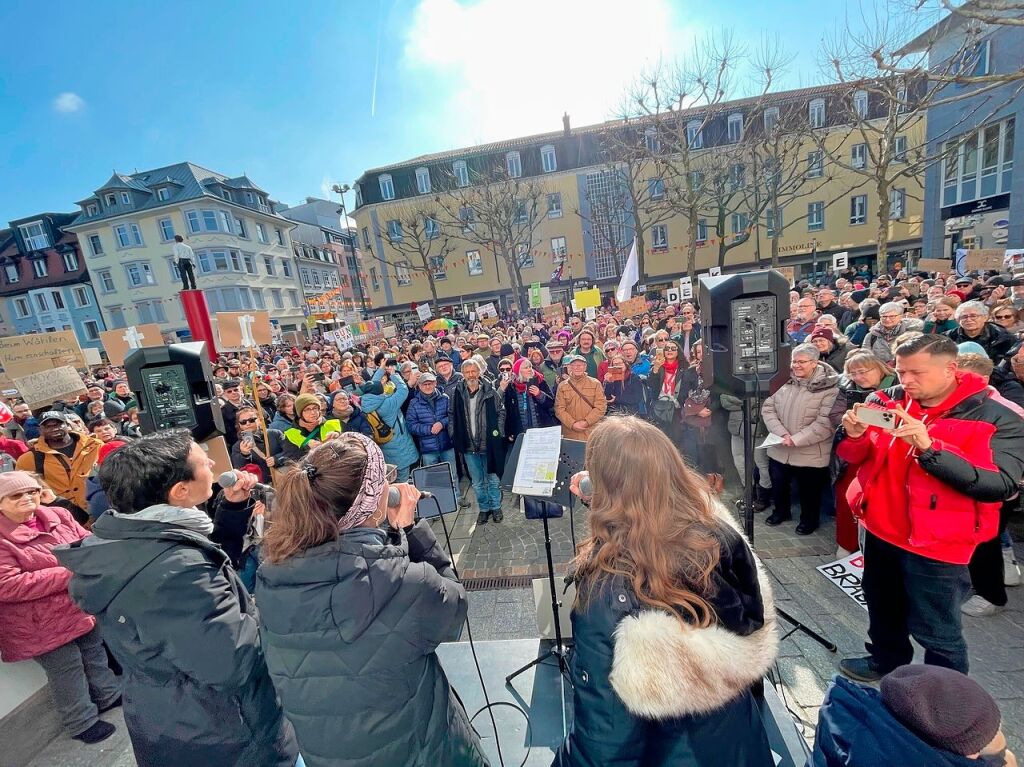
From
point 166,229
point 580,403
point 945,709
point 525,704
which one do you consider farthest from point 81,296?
point 945,709

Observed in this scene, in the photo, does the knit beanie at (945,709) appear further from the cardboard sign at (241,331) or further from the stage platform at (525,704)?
the cardboard sign at (241,331)

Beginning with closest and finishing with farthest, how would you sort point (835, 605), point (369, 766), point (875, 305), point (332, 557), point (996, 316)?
point (332, 557), point (369, 766), point (835, 605), point (996, 316), point (875, 305)

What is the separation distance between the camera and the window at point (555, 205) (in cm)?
3278

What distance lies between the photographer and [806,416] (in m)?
4.25

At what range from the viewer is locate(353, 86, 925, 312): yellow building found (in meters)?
28.9

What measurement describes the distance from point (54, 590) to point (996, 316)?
9090 mm

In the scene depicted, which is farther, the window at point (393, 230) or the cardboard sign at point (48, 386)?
the window at point (393, 230)

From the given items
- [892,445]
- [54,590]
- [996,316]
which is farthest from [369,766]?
[996,316]

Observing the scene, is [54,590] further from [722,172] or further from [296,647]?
[722,172]

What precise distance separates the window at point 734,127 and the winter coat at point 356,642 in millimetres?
34808

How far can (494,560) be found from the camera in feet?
15.5

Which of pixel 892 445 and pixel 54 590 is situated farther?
pixel 54 590

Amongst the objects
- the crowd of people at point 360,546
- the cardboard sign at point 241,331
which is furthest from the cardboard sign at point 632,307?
the cardboard sign at point 241,331

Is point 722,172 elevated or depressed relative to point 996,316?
elevated
